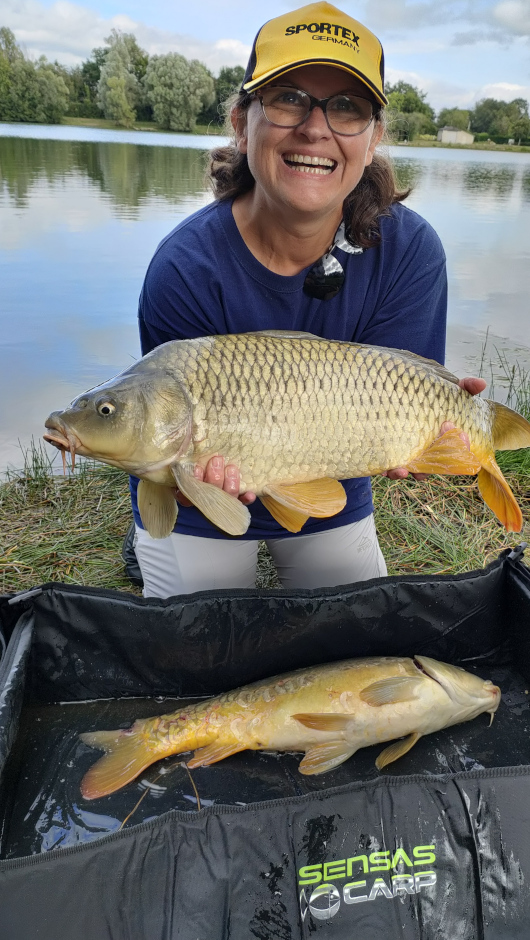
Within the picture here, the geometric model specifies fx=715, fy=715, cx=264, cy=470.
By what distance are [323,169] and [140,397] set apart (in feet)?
1.79

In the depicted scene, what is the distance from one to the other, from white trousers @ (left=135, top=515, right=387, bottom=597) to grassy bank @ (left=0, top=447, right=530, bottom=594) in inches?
9.6

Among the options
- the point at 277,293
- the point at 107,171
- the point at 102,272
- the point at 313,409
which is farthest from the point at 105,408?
the point at 107,171

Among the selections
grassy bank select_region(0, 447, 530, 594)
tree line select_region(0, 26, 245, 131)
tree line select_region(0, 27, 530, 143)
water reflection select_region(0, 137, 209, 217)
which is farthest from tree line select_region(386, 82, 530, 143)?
grassy bank select_region(0, 447, 530, 594)

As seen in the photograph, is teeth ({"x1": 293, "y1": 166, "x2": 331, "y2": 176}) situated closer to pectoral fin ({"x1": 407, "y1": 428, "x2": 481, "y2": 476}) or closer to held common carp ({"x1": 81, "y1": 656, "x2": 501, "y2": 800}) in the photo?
pectoral fin ({"x1": 407, "y1": 428, "x2": 481, "y2": 476})

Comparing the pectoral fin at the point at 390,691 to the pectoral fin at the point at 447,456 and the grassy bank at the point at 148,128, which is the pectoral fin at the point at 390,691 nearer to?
the pectoral fin at the point at 447,456

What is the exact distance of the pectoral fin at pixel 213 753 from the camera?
1.27m

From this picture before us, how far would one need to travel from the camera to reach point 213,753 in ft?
4.20

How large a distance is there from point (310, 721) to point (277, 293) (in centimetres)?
81

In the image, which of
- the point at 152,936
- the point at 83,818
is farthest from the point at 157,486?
the point at 152,936

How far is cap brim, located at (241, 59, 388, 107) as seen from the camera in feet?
3.83

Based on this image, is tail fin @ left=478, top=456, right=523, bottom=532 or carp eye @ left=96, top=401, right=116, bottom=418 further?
tail fin @ left=478, top=456, right=523, bottom=532

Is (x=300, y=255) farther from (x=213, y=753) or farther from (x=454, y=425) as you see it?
(x=213, y=753)

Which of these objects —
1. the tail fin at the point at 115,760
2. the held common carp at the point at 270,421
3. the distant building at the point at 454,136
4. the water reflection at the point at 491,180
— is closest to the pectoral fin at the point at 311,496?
the held common carp at the point at 270,421

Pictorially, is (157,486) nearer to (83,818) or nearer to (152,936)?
(83,818)
